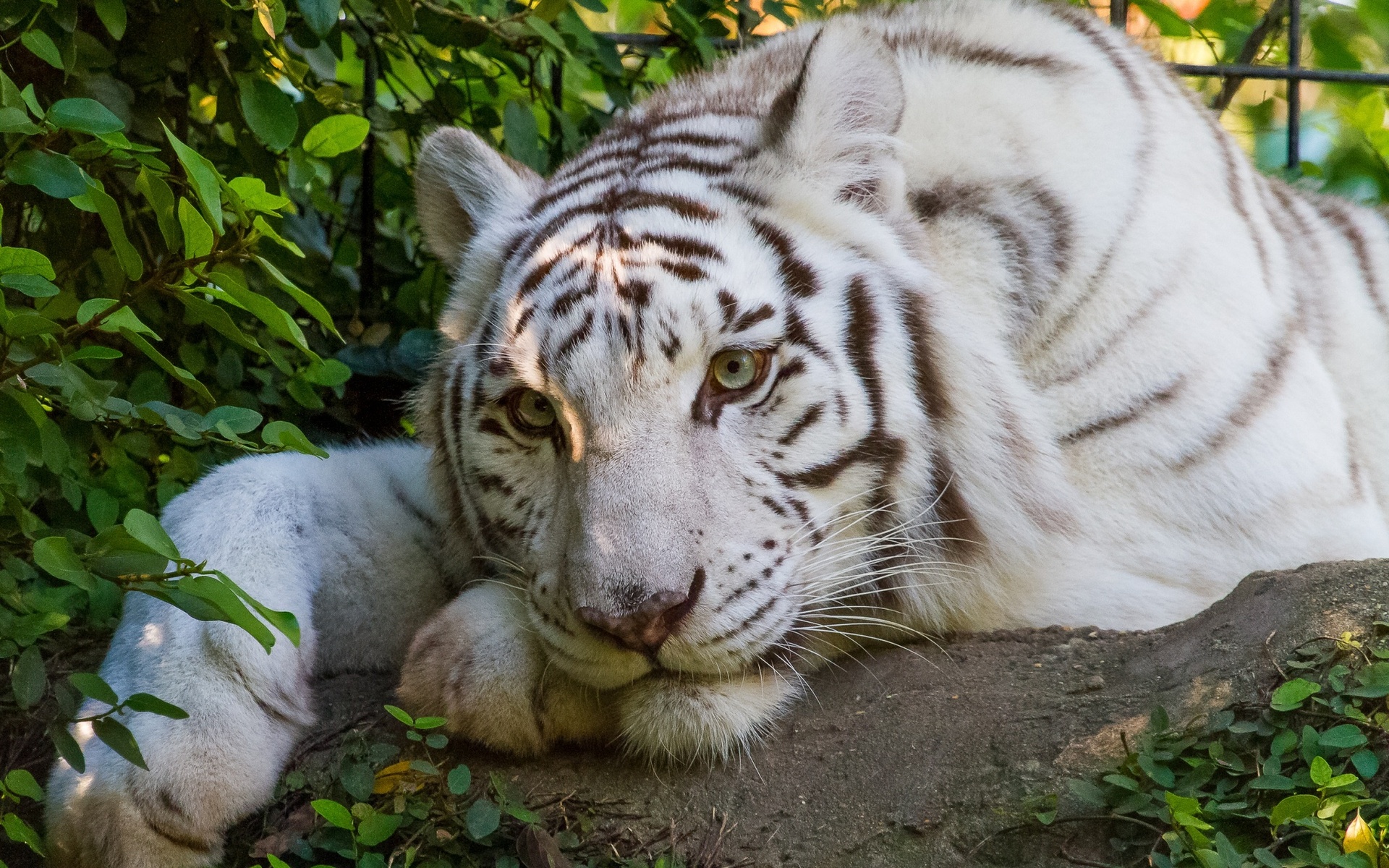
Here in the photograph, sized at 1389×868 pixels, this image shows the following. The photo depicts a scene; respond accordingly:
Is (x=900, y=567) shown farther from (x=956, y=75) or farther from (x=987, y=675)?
(x=956, y=75)

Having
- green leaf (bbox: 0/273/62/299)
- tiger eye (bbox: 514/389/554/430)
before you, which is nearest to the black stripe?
tiger eye (bbox: 514/389/554/430)

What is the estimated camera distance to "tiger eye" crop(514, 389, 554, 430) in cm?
191

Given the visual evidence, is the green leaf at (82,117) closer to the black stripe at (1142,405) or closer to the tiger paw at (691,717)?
the tiger paw at (691,717)

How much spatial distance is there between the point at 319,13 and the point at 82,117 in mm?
743

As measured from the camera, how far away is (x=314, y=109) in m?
2.61

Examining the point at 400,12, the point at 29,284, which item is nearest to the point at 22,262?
the point at 29,284

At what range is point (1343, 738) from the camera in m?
1.35

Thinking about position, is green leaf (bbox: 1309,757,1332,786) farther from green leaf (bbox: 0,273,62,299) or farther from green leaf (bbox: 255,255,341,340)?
green leaf (bbox: 0,273,62,299)

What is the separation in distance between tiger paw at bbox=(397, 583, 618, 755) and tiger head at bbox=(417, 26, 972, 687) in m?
0.05

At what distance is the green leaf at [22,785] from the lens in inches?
61.7

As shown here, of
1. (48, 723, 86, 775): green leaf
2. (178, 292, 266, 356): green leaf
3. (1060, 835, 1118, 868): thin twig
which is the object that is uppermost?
(178, 292, 266, 356): green leaf

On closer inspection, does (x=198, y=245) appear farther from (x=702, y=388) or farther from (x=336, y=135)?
(x=702, y=388)

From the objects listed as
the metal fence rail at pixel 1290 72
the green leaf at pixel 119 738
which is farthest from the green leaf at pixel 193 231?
the metal fence rail at pixel 1290 72

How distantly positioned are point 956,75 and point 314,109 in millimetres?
1336
